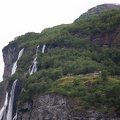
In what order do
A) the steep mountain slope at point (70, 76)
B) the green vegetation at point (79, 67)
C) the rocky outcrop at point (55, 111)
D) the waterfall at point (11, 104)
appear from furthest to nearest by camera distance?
the waterfall at point (11, 104), the green vegetation at point (79, 67), the steep mountain slope at point (70, 76), the rocky outcrop at point (55, 111)

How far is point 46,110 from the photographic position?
265 ft

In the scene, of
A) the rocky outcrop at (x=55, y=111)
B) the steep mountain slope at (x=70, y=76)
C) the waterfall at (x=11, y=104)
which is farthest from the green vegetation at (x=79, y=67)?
the waterfall at (x=11, y=104)

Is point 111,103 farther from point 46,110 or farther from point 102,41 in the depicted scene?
point 102,41

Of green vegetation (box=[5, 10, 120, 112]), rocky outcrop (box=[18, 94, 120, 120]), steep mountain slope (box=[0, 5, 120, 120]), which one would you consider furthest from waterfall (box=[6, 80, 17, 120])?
rocky outcrop (box=[18, 94, 120, 120])

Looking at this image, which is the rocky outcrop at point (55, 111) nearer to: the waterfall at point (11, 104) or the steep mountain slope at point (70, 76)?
the steep mountain slope at point (70, 76)

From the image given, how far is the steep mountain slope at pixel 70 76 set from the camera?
76.0 m

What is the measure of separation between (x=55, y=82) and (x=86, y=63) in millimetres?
12262

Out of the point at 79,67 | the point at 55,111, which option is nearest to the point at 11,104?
the point at 79,67

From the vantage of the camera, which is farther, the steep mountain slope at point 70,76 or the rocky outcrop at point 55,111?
the steep mountain slope at point 70,76

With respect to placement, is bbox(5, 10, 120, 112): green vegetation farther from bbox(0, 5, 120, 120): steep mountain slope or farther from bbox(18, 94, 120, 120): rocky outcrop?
bbox(18, 94, 120, 120): rocky outcrop

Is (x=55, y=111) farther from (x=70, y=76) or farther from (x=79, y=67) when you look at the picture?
(x=79, y=67)

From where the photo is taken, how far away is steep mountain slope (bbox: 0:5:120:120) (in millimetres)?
76000

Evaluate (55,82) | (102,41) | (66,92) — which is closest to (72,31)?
(102,41)

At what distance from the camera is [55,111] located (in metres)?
78.8
